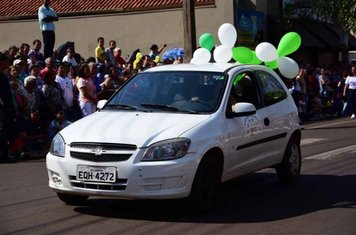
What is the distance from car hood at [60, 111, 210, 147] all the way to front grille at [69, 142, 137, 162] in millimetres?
49

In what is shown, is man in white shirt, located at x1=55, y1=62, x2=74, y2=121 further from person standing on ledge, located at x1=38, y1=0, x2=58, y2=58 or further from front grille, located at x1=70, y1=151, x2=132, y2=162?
front grille, located at x1=70, y1=151, x2=132, y2=162

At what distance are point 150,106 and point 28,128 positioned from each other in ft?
18.8

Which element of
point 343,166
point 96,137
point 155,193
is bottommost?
point 343,166

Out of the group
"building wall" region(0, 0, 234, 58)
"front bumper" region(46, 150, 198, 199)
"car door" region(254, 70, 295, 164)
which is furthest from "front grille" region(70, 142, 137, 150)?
"building wall" region(0, 0, 234, 58)

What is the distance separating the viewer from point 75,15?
34.2 metres

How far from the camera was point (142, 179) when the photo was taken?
22.6ft

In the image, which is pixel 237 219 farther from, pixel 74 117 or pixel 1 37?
pixel 1 37

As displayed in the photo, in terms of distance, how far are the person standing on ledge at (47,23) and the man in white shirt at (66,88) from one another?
12.5ft

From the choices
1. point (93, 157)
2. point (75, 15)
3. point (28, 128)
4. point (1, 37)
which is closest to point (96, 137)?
point (93, 157)

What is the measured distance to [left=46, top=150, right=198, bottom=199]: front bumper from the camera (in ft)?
22.5

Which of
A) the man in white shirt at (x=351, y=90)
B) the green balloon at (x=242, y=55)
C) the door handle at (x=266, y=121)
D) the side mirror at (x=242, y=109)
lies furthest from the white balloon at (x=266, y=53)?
the man in white shirt at (x=351, y=90)

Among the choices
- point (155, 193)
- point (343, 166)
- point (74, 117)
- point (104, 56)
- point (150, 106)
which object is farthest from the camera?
point (104, 56)

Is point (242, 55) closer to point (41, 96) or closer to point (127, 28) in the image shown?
point (41, 96)

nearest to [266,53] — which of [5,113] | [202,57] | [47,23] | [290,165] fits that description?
[202,57]
